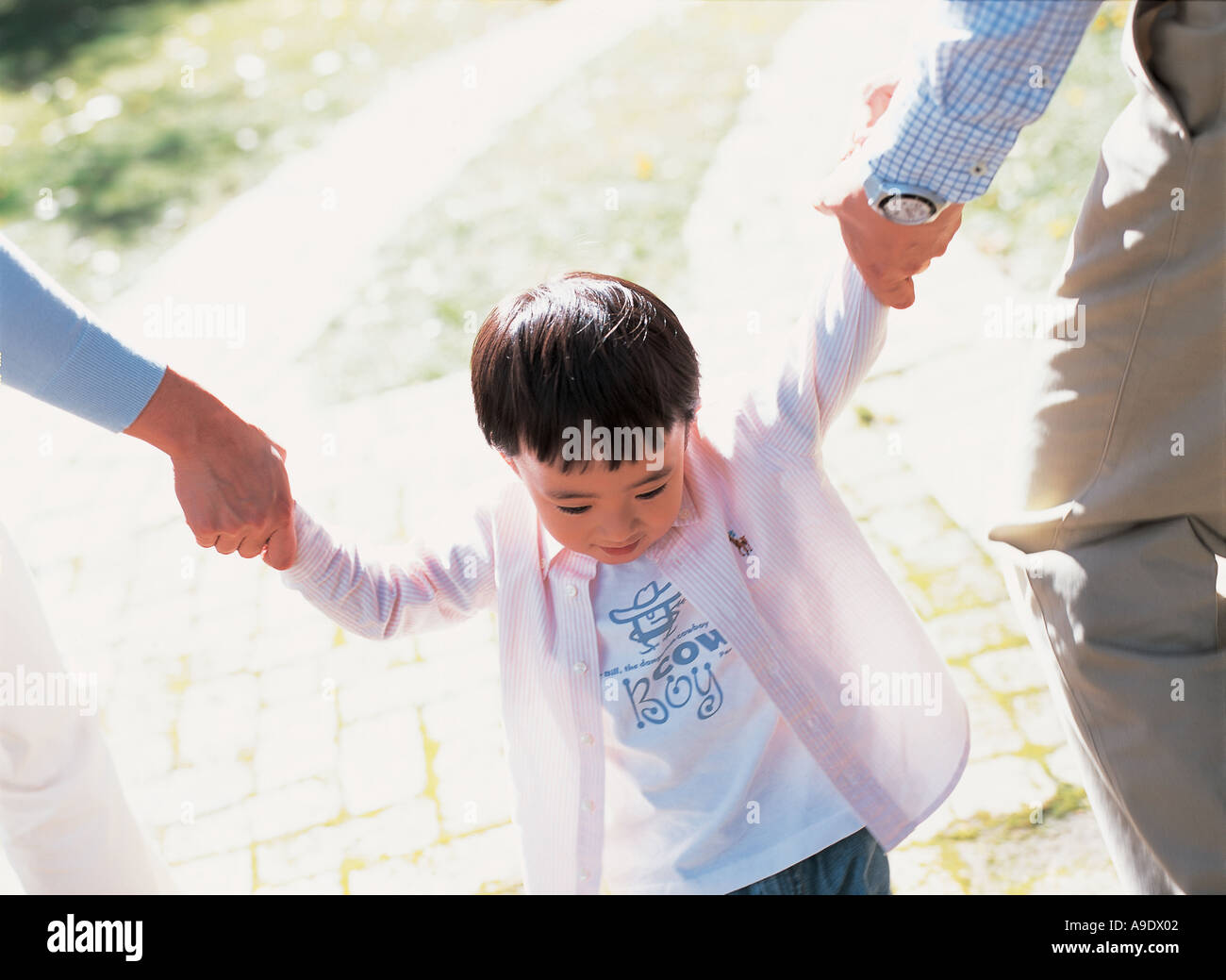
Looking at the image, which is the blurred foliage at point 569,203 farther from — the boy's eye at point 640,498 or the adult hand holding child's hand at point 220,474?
the boy's eye at point 640,498

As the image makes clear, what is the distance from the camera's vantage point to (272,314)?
5.79 metres

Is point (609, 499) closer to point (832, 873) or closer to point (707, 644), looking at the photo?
point (707, 644)

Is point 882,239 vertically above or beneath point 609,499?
above

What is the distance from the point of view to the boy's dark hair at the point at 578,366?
78.4 inches

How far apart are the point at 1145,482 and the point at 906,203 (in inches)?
25.6

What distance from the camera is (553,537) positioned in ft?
7.14

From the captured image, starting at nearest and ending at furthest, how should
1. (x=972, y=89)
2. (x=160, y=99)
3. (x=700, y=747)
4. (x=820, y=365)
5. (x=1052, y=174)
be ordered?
(x=972, y=89) < (x=820, y=365) < (x=700, y=747) < (x=1052, y=174) < (x=160, y=99)

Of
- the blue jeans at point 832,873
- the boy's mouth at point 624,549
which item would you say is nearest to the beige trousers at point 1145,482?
the blue jeans at point 832,873

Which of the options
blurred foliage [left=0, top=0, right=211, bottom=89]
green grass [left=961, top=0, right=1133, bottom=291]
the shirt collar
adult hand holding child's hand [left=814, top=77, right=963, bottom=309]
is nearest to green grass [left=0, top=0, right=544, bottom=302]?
blurred foliage [left=0, top=0, right=211, bottom=89]

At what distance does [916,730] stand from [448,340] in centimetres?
353

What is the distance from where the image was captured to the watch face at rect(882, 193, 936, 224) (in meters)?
2.03

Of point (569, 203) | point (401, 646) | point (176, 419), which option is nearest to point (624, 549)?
point (176, 419)

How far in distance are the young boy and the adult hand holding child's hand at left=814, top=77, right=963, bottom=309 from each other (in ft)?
0.14

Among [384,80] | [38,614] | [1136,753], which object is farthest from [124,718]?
[384,80]
